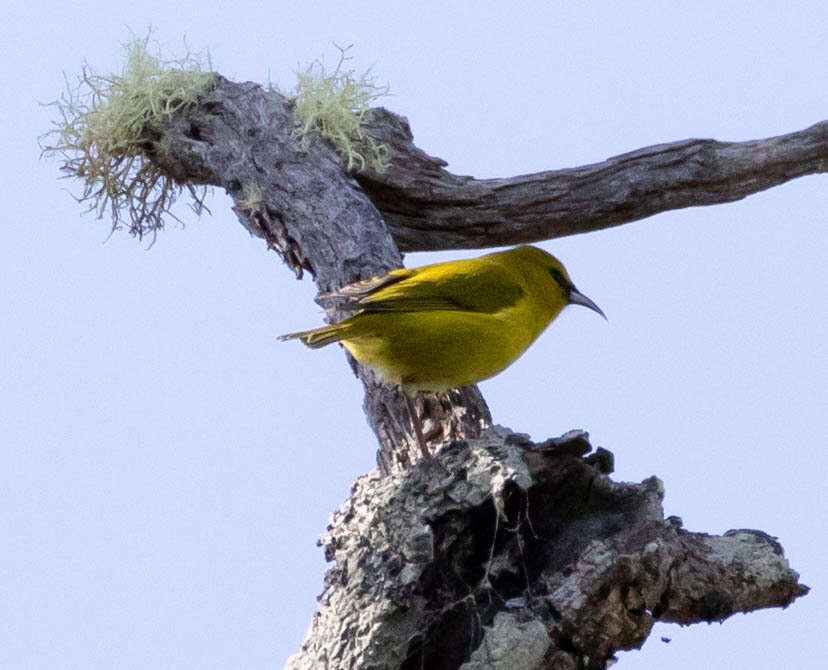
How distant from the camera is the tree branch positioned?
537 centimetres

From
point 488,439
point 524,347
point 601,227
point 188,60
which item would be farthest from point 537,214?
point 488,439

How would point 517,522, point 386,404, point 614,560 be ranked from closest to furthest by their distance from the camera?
point 614,560 < point 517,522 < point 386,404

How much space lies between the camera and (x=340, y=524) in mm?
3580

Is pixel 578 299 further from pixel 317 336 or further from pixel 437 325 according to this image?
pixel 317 336

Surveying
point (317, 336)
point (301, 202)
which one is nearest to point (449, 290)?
point (317, 336)

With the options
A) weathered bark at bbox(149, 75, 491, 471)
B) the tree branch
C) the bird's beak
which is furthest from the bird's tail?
the tree branch

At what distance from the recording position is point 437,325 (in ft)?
12.8

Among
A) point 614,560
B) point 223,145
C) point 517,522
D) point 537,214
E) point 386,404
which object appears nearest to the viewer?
point 614,560

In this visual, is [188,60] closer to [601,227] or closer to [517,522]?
[601,227]

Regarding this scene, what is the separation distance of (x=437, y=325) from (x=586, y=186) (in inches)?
71.0

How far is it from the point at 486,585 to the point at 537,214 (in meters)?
2.56

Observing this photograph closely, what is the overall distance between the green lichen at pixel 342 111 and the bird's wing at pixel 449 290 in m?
1.09

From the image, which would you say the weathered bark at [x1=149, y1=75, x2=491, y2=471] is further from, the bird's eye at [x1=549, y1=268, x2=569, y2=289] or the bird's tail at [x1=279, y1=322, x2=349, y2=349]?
the bird's eye at [x1=549, y1=268, x2=569, y2=289]

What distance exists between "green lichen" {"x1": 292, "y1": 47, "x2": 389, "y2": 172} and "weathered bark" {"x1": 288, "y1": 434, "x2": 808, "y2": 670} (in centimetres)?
200
